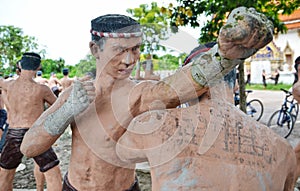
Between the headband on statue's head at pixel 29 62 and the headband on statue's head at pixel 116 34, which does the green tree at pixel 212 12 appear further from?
the headband on statue's head at pixel 116 34

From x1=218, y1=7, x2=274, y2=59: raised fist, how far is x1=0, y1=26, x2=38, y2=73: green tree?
1190 inches

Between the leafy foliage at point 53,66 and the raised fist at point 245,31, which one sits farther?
the leafy foliage at point 53,66

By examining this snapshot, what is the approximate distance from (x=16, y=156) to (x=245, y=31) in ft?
10.8

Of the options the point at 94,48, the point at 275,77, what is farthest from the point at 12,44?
the point at 94,48

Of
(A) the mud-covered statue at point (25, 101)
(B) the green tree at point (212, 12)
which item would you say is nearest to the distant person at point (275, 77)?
(B) the green tree at point (212, 12)

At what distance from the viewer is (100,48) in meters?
1.88

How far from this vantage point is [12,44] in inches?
1182

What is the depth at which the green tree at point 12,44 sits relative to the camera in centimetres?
2944

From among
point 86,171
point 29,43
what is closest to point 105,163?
point 86,171

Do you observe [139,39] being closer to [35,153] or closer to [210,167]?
[35,153]

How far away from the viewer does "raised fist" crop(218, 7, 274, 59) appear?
95cm

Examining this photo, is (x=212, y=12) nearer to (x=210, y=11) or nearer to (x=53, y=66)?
(x=210, y=11)

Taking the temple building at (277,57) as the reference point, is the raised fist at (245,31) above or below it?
above

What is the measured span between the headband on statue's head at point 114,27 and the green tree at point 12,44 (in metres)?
29.2
